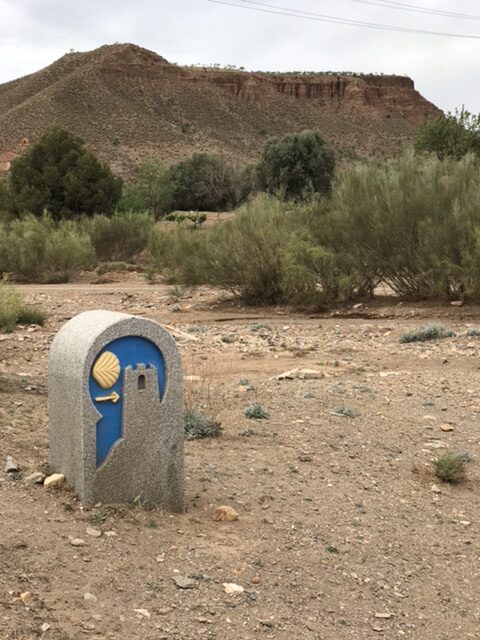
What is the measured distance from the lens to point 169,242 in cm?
3050

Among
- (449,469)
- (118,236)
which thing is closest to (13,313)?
(449,469)

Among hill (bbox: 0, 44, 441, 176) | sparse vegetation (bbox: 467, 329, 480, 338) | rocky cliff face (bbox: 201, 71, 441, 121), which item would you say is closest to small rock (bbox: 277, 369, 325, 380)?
sparse vegetation (bbox: 467, 329, 480, 338)

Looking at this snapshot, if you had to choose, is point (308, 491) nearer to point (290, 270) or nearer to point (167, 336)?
point (167, 336)

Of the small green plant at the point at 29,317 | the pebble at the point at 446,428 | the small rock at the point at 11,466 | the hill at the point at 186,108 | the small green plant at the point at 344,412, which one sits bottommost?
the pebble at the point at 446,428

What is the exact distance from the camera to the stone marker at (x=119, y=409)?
523cm

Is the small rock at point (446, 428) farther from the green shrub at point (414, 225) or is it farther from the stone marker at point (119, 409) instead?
the green shrub at point (414, 225)

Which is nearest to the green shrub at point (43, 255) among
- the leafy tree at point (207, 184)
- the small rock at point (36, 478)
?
the small rock at point (36, 478)

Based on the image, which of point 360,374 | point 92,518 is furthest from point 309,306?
point 92,518

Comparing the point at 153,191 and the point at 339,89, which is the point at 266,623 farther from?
the point at 339,89

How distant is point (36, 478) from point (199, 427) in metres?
2.25

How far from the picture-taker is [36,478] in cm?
583

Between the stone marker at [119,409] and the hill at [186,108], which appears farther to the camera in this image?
the hill at [186,108]

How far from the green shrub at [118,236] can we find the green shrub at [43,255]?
5.66 metres

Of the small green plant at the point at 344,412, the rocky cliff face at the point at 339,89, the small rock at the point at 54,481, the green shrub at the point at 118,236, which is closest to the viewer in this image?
the small rock at the point at 54,481
